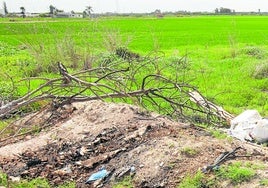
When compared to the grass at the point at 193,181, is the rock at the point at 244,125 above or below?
below

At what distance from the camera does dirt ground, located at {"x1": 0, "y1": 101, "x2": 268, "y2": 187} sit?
155 inches

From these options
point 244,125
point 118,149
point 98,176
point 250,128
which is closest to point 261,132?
point 250,128

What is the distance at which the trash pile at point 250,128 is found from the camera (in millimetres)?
5160

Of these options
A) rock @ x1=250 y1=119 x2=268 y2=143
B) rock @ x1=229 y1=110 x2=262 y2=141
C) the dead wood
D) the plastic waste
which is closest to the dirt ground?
the plastic waste

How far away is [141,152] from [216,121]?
80.0 inches

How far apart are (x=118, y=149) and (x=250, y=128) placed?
179 cm

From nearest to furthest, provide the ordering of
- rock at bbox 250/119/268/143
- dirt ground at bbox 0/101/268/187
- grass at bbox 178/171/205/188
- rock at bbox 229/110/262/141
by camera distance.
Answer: grass at bbox 178/171/205/188, dirt ground at bbox 0/101/268/187, rock at bbox 250/119/268/143, rock at bbox 229/110/262/141

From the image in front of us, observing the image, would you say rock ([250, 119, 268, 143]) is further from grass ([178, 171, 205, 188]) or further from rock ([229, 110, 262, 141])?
grass ([178, 171, 205, 188])

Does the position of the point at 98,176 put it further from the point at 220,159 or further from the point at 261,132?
the point at 261,132

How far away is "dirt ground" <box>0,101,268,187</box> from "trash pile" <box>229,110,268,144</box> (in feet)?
2.51

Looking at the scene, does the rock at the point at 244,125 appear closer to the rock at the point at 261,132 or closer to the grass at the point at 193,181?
the rock at the point at 261,132

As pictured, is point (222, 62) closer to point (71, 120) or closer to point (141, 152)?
point (71, 120)

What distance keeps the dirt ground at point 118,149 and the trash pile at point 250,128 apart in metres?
0.76

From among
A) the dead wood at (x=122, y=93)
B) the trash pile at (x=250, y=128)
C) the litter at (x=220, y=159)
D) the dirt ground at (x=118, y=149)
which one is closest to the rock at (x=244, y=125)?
the trash pile at (x=250, y=128)
